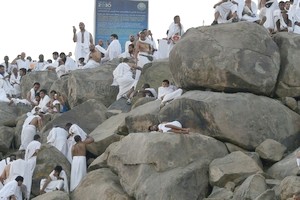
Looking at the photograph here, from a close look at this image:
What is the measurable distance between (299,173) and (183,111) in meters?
4.36

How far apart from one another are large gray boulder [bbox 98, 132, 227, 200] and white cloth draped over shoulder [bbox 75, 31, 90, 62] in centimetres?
1216

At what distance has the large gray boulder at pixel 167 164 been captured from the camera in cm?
1730

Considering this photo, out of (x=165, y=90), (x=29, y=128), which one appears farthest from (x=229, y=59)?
(x=29, y=128)

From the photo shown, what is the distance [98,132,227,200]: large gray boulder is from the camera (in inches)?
681

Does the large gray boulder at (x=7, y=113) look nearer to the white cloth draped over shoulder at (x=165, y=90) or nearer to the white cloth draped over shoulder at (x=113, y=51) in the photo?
the white cloth draped over shoulder at (x=113, y=51)

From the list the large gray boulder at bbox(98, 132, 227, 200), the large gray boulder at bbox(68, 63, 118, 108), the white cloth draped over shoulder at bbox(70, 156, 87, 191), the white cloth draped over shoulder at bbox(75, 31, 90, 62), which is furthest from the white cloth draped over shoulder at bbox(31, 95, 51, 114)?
the large gray boulder at bbox(98, 132, 227, 200)

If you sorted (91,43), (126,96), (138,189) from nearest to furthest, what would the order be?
(138,189), (126,96), (91,43)

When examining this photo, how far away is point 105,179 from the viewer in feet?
63.1

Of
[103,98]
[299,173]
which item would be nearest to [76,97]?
[103,98]

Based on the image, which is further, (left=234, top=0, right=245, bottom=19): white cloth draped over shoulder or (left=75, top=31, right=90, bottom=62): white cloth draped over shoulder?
(left=75, top=31, right=90, bottom=62): white cloth draped over shoulder

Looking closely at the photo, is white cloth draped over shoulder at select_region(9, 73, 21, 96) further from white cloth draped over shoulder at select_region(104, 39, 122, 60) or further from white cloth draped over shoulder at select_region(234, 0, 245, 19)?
white cloth draped over shoulder at select_region(234, 0, 245, 19)

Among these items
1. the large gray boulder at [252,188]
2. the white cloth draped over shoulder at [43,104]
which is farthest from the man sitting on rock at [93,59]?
the large gray boulder at [252,188]

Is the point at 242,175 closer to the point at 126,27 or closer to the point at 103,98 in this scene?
the point at 103,98

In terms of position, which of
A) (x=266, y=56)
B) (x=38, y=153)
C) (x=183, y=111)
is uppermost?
(x=266, y=56)
